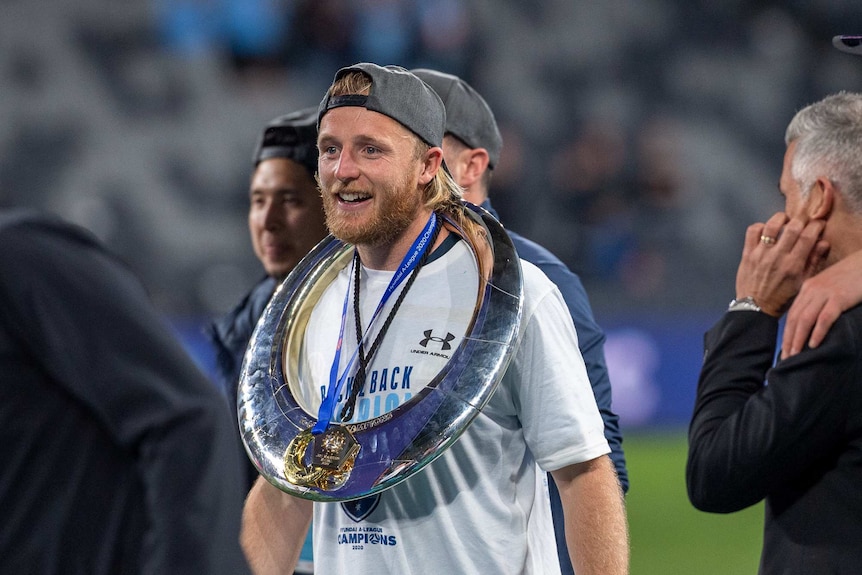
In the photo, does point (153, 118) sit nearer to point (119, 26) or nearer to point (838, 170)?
point (119, 26)

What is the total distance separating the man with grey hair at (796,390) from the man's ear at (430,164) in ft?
2.62

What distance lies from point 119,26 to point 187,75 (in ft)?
2.98

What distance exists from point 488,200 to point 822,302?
56.2 inches

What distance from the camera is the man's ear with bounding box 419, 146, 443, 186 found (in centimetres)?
291

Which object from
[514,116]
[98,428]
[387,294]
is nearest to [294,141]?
[387,294]

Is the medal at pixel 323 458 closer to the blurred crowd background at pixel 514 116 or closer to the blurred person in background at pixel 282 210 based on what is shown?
the blurred person in background at pixel 282 210

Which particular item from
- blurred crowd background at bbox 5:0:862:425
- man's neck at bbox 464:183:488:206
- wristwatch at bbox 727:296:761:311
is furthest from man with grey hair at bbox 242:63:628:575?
blurred crowd background at bbox 5:0:862:425

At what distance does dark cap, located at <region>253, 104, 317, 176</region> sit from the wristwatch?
1.75 m

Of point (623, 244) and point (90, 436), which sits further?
point (623, 244)

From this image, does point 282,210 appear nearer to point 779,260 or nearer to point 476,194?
point 476,194

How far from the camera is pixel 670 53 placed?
14789 millimetres

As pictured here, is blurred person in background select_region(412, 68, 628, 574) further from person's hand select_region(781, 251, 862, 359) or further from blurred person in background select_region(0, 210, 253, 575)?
blurred person in background select_region(0, 210, 253, 575)

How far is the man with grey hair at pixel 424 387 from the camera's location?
2.63 m

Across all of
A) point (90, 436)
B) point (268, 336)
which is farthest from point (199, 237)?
point (90, 436)
